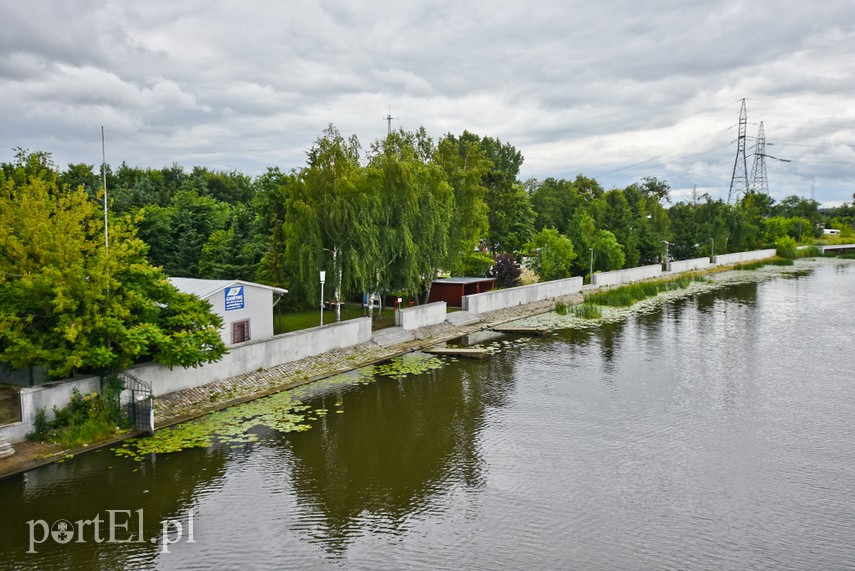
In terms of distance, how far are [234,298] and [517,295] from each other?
24638 mm

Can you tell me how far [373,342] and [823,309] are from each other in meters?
36.9

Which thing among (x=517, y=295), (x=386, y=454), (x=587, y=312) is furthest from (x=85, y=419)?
(x=587, y=312)

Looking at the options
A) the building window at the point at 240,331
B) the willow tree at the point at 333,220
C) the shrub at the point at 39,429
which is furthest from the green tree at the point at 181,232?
the shrub at the point at 39,429

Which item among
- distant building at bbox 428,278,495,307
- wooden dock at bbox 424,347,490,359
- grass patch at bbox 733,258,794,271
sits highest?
grass patch at bbox 733,258,794,271

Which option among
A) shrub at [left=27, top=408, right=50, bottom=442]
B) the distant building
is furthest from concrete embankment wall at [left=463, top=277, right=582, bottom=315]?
shrub at [left=27, top=408, right=50, bottom=442]

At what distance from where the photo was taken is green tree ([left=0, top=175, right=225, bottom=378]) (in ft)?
57.3

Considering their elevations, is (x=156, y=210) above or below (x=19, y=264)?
above

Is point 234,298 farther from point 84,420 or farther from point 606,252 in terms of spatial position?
point 606,252

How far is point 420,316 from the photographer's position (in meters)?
34.2

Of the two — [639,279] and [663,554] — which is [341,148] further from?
[639,279]

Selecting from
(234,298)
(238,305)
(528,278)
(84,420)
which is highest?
(234,298)

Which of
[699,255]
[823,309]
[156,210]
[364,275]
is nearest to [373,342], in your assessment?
[364,275]

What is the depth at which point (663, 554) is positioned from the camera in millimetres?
12539

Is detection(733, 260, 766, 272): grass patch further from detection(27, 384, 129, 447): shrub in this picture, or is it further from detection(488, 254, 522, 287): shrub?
detection(27, 384, 129, 447): shrub
